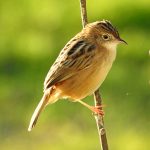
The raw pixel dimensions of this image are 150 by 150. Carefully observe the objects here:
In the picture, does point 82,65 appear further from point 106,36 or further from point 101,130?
point 101,130

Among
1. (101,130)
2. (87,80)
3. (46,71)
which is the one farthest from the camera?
(46,71)

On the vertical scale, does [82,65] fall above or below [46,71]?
above

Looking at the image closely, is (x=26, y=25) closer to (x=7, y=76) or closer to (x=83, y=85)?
(x=7, y=76)

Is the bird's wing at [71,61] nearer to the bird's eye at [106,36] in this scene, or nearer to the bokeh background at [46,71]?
the bird's eye at [106,36]

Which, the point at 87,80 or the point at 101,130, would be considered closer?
the point at 101,130

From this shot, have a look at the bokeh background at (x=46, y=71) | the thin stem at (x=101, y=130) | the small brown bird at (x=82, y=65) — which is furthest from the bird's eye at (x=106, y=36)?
the bokeh background at (x=46, y=71)

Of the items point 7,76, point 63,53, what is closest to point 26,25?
point 7,76

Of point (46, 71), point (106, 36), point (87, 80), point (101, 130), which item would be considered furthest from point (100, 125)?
point (46, 71)
